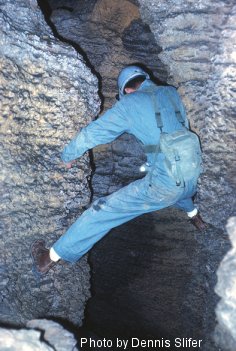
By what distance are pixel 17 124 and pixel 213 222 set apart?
2.06m

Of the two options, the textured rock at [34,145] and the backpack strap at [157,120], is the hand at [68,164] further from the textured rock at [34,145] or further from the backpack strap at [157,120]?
the backpack strap at [157,120]

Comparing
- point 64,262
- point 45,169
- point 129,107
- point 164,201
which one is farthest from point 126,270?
point 129,107

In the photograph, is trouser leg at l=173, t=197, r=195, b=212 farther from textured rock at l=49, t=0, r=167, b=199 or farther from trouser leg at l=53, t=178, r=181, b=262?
textured rock at l=49, t=0, r=167, b=199

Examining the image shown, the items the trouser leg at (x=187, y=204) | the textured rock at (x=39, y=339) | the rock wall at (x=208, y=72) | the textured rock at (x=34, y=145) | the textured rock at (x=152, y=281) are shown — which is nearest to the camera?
the textured rock at (x=39, y=339)

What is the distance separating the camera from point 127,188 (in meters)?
2.83

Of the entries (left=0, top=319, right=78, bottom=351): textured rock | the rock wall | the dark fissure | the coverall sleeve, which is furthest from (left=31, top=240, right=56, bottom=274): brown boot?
the rock wall

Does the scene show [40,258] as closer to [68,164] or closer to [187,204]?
[68,164]

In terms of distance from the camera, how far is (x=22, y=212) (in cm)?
273

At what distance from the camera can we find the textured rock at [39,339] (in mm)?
1753

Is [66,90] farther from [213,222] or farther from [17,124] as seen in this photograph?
[213,222]

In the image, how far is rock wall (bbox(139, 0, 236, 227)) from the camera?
2.87 meters

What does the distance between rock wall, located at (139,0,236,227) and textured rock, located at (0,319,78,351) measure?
1.82m

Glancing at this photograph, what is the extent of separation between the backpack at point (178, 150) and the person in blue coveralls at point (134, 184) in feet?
0.07

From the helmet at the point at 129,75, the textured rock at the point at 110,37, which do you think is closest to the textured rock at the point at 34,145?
the helmet at the point at 129,75
